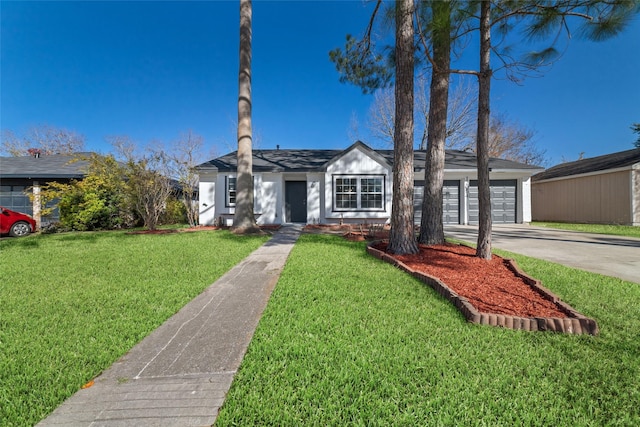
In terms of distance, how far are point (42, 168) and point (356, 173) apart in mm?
16035

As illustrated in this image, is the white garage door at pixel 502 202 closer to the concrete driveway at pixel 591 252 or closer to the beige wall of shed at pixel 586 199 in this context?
the beige wall of shed at pixel 586 199

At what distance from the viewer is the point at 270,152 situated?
53.0 feet

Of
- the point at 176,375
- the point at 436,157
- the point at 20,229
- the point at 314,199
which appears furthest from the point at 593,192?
the point at 20,229

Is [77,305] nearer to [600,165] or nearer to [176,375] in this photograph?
[176,375]

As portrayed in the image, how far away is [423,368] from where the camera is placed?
2.10 metres

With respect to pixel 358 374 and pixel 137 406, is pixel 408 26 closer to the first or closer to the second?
pixel 358 374

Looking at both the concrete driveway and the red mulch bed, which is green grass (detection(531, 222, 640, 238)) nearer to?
the concrete driveway

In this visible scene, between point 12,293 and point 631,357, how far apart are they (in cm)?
730

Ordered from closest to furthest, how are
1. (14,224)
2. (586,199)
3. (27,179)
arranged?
(14,224), (27,179), (586,199)

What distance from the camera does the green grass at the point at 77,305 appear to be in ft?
6.49

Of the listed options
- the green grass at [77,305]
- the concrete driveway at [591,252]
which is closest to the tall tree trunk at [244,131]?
the green grass at [77,305]

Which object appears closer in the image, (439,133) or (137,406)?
(137,406)

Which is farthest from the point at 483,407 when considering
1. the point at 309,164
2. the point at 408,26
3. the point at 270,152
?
the point at 270,152

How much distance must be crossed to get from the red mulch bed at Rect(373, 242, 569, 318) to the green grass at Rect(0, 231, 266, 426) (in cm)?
385
